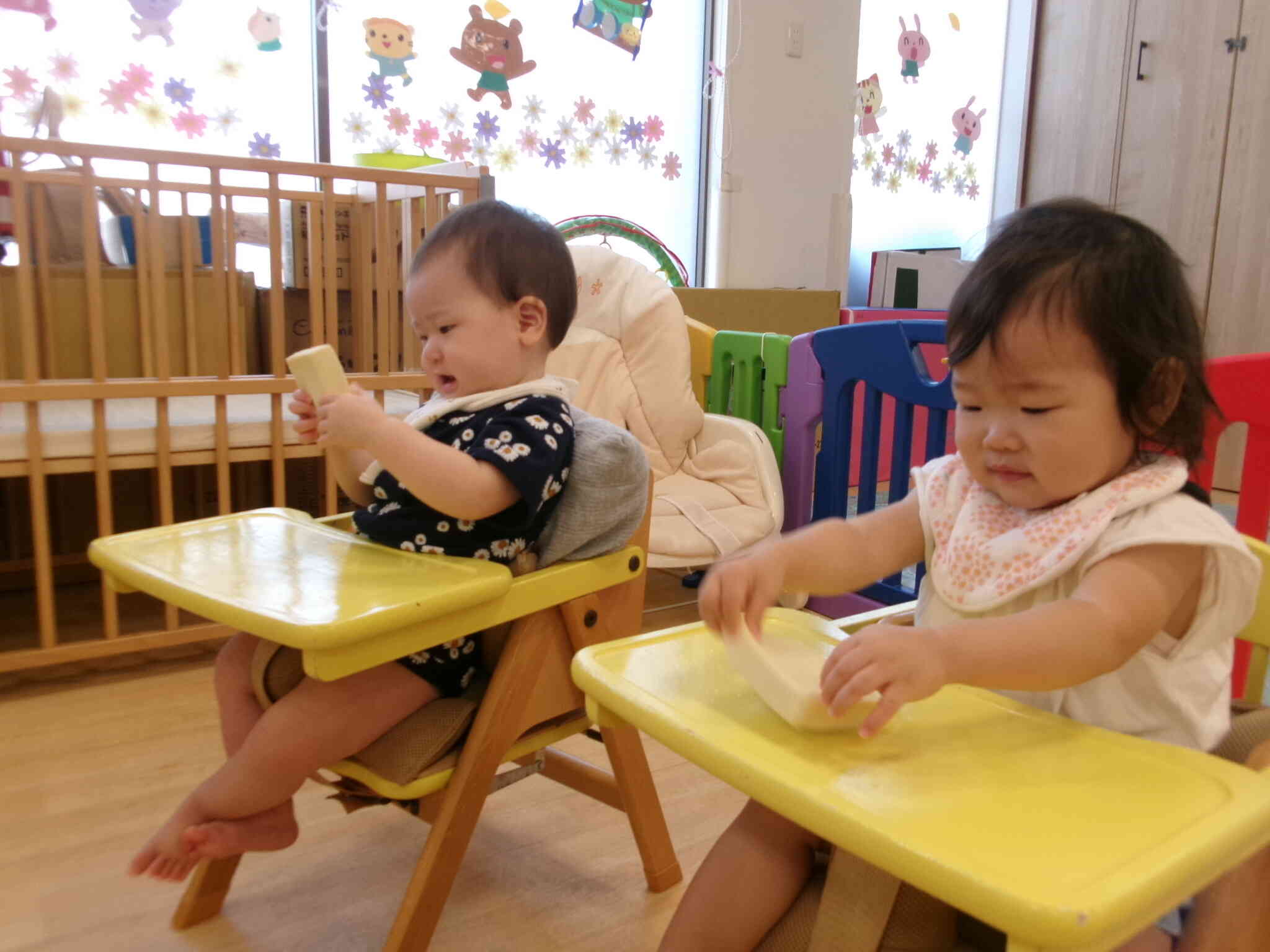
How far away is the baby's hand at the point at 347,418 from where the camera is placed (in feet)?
2.88

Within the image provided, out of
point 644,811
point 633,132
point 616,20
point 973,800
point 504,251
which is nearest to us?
point 973,800

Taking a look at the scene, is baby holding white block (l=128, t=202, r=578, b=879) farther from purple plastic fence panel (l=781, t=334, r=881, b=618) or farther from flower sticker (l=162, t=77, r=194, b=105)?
flower sticker (l=162, t=77, r=194, b=105)

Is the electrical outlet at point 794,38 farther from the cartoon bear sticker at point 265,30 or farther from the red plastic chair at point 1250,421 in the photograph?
the red plastic chair at point 1250,421

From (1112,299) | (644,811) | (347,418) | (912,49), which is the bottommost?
(644,811)

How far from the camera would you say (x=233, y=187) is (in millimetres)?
2119

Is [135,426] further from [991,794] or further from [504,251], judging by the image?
[991,794]

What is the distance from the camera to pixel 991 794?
0.47 meters

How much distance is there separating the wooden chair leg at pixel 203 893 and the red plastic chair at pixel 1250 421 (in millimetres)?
1127

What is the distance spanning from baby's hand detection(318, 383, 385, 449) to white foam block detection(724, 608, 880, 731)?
0.43 meters

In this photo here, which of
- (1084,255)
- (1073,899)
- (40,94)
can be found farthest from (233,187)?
(1073,899)

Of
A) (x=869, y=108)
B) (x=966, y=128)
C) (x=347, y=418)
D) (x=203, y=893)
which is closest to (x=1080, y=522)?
(x=347, y=418)

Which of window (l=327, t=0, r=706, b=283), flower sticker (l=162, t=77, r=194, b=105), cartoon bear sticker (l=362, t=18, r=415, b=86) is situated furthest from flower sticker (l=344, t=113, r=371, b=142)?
flower sticker (l=162, t=77, r=194, b=105)

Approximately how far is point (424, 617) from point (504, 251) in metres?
0.40

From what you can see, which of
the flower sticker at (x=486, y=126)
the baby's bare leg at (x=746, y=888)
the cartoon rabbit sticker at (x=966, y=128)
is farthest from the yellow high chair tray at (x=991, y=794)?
the cartoon rabbit sticker at (x=966, y=128)
